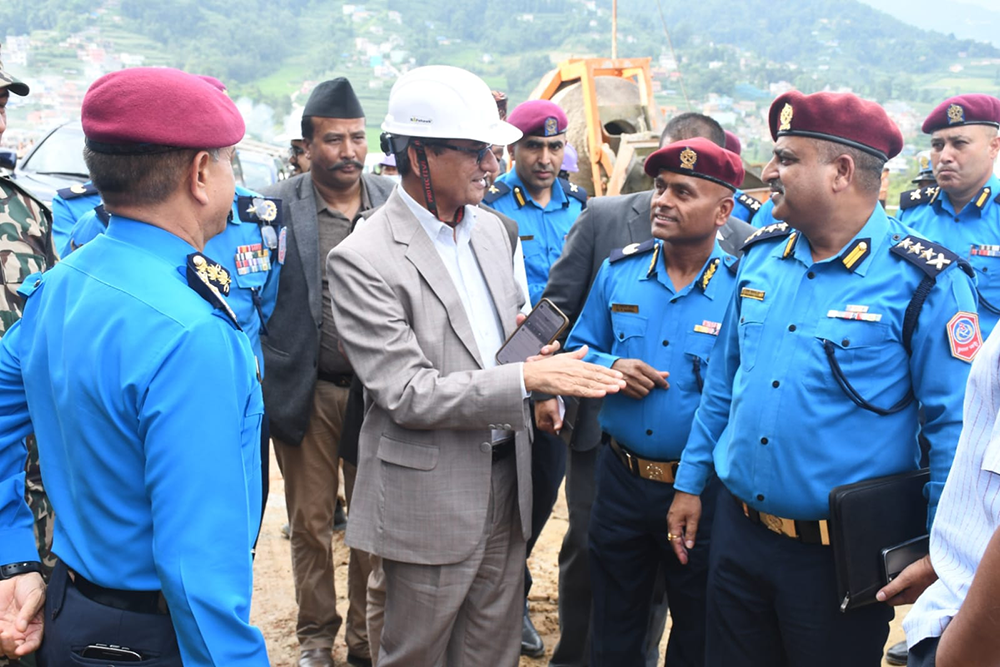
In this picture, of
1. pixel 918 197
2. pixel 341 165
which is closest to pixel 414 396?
pixel 341 165

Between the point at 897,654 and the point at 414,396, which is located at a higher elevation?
the point at 414,396

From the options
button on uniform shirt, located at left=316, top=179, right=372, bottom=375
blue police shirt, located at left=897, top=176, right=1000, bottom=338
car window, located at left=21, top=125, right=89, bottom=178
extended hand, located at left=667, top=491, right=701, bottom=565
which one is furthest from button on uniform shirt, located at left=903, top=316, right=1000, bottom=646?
car window, located at left=21, top=125, right=89, bottom=178

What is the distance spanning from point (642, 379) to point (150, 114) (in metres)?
1.92

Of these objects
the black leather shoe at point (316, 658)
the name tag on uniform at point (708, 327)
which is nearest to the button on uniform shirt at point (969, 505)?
the name tag on uniform at point (708, 327)

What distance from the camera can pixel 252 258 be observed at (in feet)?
11.2

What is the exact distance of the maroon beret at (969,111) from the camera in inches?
197

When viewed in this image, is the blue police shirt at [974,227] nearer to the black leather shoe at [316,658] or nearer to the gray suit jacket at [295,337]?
the gray suit jacket at [295,337]

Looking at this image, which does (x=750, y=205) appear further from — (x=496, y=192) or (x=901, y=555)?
(x=901, y=555)

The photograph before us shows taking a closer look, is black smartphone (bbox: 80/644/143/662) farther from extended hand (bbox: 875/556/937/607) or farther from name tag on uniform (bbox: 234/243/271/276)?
name tag on uniform (bbox: 234/243/271/276)

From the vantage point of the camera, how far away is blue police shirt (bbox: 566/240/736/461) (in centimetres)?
295

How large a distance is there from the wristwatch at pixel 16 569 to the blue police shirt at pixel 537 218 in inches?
138

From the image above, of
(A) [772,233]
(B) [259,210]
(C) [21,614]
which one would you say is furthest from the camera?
(B) [259,210]

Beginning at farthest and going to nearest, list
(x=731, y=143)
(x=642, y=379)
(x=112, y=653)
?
(x=731, y=143) < (x=642, y=379) < (x=112, y=653)

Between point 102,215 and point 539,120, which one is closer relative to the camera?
point 102,215
